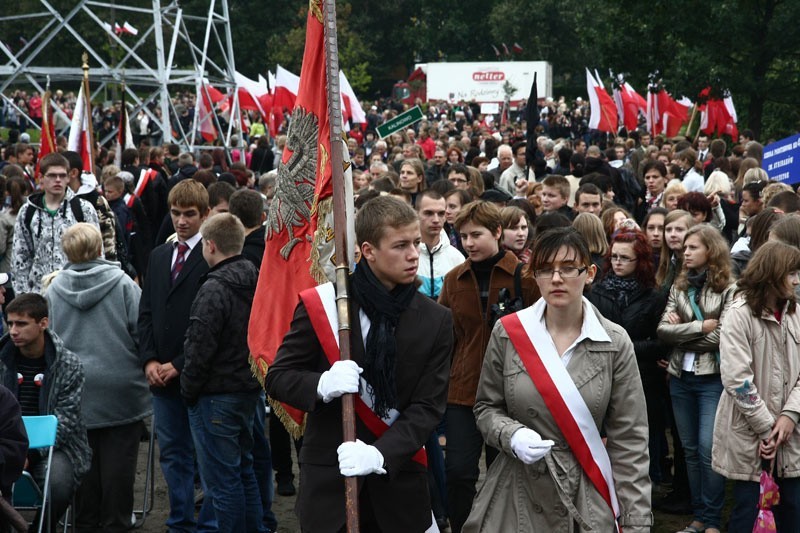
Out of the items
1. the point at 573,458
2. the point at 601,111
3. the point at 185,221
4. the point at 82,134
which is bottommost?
the point at 573,458

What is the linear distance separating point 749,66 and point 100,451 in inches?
755

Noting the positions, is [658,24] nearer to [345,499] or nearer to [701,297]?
[701,297]

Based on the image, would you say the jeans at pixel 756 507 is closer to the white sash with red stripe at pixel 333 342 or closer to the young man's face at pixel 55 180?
the white sash with red stripe at pixel 333 342

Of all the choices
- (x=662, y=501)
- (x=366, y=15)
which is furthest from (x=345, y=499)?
(x=366, y=15)

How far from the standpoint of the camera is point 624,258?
7.21 m

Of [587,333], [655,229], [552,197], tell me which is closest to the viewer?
[587,333]

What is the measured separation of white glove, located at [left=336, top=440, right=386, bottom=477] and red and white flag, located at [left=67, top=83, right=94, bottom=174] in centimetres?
1040

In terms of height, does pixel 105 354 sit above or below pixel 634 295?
below

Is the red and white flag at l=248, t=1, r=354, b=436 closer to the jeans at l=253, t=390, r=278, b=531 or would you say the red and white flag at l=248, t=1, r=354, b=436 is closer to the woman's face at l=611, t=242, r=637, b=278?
the jeans at l=253, t=390, r=278, b=531

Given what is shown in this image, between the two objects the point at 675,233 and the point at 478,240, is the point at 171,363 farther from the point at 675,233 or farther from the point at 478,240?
the point at 675,233

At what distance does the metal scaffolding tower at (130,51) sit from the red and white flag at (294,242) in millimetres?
14765

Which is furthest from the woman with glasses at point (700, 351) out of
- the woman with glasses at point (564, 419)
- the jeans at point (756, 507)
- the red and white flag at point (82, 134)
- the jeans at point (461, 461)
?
the red and white flag at point (82, 134)

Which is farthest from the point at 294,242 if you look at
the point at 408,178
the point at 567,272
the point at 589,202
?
the point at 408,178

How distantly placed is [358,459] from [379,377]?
345 millimetres
